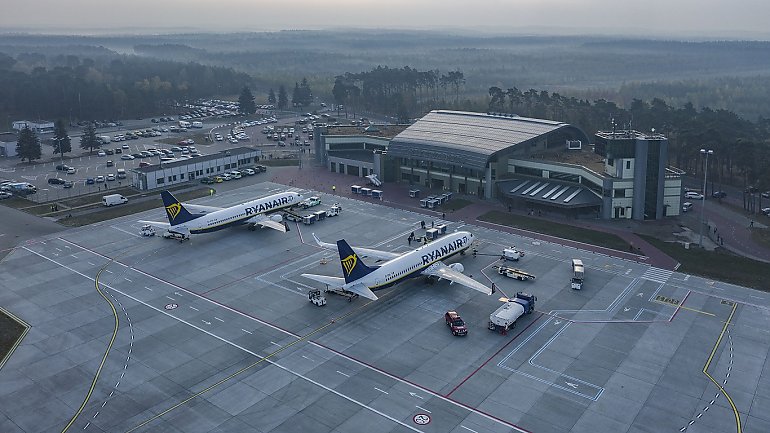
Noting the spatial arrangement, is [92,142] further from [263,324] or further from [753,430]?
[753,430]

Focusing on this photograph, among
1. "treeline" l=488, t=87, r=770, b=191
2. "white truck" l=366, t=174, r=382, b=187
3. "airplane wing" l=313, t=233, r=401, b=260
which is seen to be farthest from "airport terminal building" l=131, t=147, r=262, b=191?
"treeline" l=488, t=87, r=770, b=191

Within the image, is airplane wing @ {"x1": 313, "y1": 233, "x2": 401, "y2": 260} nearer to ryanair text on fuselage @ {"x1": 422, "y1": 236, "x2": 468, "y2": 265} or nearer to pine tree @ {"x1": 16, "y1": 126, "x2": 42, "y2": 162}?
ryanair text on fuselage @ {"x1": 422, "y1": 236, "x2": 468, "y2": 265}

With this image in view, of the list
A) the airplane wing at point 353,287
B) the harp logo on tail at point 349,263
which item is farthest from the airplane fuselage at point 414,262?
the harp logo on tail at point 349,263

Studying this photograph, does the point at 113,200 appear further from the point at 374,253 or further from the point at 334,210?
the point at 374,253

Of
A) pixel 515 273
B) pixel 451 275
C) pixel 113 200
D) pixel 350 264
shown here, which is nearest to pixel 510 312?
pixel 451 275

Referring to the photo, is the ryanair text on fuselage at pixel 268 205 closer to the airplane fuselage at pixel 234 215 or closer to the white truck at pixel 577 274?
the airplane fuselage at pixel 234 215

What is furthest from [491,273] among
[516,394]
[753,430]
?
[753,430]
